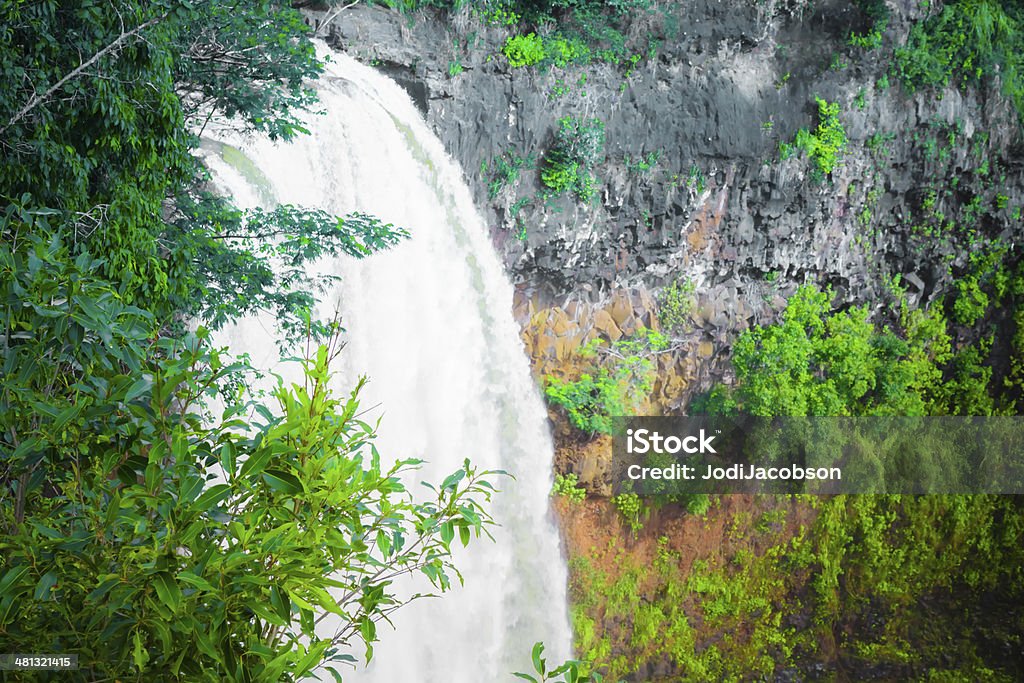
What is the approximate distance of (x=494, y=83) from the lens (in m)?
6.10

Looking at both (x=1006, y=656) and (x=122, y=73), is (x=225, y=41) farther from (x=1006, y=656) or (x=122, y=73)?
(x=1006, y=656)

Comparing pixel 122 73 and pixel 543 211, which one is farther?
pixel 543 211

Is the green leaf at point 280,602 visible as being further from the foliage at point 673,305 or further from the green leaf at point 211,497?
the foliage at point 673,305

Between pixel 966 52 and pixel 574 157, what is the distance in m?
3.33

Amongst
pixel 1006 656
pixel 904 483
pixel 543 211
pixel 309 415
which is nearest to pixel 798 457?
pixel 904 483

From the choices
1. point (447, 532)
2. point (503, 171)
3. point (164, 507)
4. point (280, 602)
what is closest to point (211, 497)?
point (164, 507)

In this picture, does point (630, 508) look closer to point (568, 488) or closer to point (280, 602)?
point (568, 488)

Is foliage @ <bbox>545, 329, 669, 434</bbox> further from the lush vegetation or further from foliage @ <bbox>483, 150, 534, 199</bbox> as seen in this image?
the lush vegetation

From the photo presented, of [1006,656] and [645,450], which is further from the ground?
[645,450]

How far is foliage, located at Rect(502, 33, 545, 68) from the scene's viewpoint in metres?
6.16

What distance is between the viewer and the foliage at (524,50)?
6160 millimetres

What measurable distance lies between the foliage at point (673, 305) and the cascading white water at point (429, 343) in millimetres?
1392

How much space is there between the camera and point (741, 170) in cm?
675

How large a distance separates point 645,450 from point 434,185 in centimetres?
291
